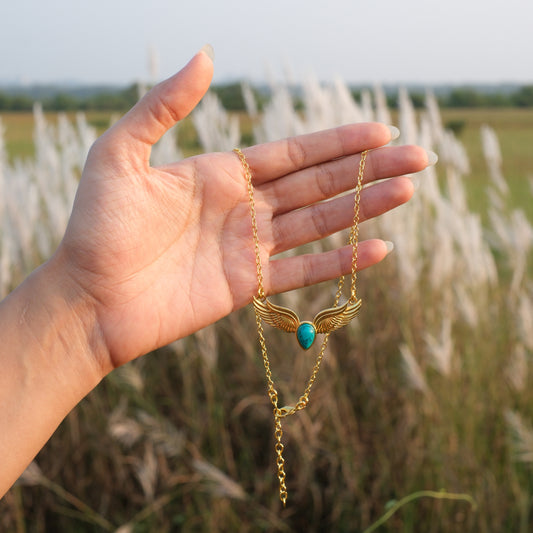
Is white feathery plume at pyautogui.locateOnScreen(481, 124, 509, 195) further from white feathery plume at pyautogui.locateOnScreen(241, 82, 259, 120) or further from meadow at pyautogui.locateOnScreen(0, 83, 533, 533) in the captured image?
white feathery plume at pyautogui.locateOnScreen(241, 82, 259, 120)

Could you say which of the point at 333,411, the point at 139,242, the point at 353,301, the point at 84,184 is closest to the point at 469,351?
the point at 333,411

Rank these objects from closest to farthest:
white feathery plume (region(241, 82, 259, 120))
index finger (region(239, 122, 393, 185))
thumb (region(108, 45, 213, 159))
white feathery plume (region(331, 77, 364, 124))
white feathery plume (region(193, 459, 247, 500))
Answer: thumb (region(108, 45, 213, 159)), index finger (region(239, 122, 393, 185)), white feathery plume (region(193, 459, 247, 500)), white feathery plume (region(331, 77, 364, 124)), white feathery plume (region(241, 82, 259, 120))

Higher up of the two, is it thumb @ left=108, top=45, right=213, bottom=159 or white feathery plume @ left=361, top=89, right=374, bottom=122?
thumb @ left=108, top=45, right=213, bottom=159

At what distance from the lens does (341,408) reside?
2385mm

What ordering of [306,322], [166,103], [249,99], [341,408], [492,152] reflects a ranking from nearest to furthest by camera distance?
[166,103] < [306,322] < [341,408] < [492,152] < [249,99]

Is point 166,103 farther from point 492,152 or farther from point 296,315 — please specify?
point 492,152

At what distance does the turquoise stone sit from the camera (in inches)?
66.2

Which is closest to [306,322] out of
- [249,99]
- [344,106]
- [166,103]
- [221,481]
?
[221,481]

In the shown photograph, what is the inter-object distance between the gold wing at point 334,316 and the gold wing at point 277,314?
0.21 ft

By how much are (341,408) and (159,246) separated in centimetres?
116

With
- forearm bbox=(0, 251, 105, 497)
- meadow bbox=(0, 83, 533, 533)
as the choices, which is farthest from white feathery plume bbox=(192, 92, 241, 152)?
forearm bbox=(0, 251, 105, 497)

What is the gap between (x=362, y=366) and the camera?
8.03 feet

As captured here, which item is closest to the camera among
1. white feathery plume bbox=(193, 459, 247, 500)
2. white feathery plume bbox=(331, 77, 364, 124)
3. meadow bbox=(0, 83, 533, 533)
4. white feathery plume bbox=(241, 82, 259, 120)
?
white feathery plume bbox=(193, 459, 247, 500)

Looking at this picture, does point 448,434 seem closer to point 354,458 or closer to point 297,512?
point 354,458
